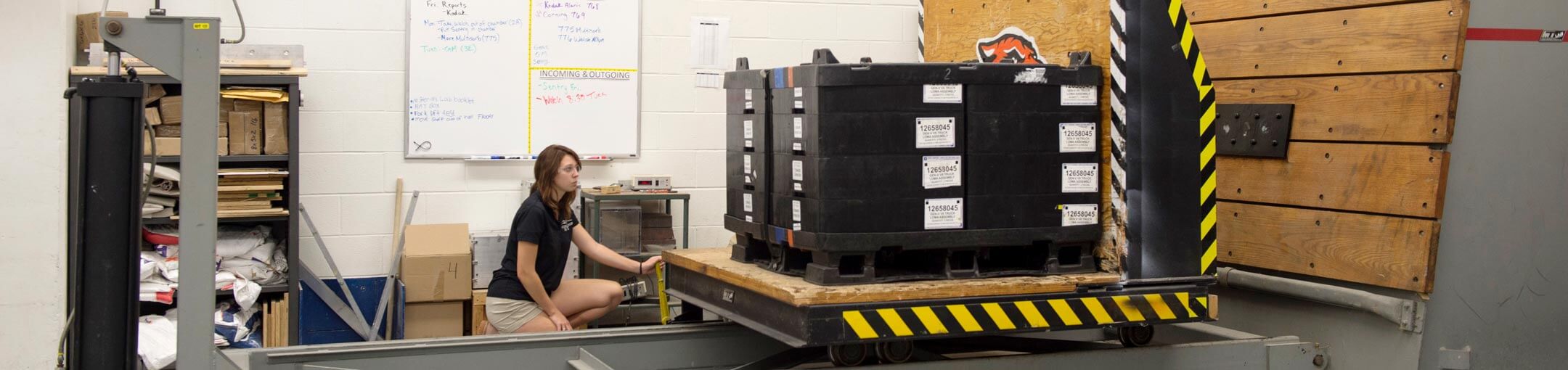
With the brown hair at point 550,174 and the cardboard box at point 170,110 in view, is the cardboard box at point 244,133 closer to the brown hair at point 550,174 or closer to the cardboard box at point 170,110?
the cardboard box at point 170,110

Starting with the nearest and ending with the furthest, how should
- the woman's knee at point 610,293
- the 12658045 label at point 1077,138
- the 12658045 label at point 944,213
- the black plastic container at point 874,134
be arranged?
the black plastic container at point 874,134 < the 12658045 label at point 944,213 < the 12658045 label at point 1077,138 < the woman's knee at point 610,293

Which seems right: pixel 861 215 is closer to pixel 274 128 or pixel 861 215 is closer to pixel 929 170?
pixel 929 170

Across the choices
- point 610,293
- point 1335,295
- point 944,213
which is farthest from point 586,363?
point 1335,295

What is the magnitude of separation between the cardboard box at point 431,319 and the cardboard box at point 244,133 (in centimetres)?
109

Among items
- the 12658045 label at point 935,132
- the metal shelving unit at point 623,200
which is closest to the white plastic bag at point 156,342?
the metal shelving unit at point 623,200

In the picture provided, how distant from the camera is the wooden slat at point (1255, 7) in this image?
4.89 m

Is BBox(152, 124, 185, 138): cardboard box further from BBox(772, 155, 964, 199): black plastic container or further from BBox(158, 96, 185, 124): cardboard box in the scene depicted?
BBox(772, 155, 964, 199): black plastic container

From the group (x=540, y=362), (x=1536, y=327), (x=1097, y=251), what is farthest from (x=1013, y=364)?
(x=1536, y=327)

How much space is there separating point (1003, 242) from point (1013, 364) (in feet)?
1.54

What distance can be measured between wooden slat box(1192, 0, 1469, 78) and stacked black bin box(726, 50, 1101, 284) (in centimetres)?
125

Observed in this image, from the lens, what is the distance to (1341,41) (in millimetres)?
4891

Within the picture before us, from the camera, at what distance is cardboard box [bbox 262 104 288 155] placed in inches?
259

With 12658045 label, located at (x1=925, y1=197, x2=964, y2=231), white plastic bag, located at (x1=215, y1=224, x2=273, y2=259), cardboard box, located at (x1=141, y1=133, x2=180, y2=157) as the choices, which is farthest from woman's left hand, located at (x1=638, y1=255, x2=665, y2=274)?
cardboard box, located at (x1=141, y1=133, x2=180, y2=157)

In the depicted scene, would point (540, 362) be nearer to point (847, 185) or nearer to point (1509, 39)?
point (847, 185)
